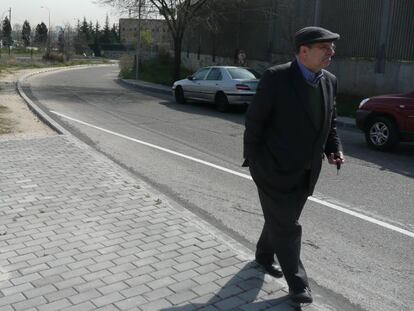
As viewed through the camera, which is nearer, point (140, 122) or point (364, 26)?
point (140, 122)

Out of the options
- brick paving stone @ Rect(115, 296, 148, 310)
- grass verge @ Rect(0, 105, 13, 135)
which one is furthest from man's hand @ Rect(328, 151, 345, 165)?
grass verge @ Rect(0, 105, 13, 135)

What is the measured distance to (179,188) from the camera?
713cm

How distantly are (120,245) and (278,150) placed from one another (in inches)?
71.7

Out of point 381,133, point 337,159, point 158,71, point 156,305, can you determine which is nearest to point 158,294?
point 156,305

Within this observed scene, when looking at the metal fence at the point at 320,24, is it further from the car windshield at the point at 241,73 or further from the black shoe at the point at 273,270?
the black shoe at the point at 273,270

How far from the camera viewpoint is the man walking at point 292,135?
3516 mm

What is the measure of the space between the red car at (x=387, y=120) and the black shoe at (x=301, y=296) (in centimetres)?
739

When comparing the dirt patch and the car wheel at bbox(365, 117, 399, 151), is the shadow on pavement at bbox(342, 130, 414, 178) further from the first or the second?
the dirt patch

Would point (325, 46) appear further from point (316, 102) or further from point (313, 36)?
point (316, 102)

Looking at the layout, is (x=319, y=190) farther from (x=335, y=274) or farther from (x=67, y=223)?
(x=67, y=223)

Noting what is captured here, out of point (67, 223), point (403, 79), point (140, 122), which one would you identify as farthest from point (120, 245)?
point (403, 79)

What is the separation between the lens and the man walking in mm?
3516

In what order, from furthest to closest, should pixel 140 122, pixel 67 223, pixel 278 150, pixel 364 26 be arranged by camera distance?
pixel 364 26
pixel 140 122
pixel 67 223
pixel 278 150

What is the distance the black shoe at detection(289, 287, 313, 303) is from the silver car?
1307cm
